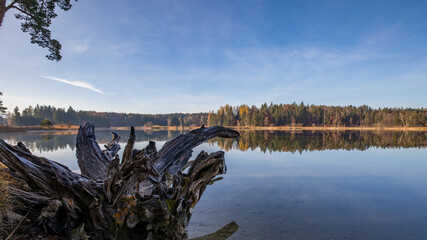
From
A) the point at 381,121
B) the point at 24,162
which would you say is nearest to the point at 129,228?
the point at 24,162

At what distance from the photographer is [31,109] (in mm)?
129750

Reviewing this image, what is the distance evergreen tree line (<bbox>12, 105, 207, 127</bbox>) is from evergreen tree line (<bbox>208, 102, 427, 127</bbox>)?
169ft

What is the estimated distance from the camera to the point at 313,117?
370 ft

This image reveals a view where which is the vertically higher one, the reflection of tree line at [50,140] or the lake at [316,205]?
the reflection of tree line at [50,140]

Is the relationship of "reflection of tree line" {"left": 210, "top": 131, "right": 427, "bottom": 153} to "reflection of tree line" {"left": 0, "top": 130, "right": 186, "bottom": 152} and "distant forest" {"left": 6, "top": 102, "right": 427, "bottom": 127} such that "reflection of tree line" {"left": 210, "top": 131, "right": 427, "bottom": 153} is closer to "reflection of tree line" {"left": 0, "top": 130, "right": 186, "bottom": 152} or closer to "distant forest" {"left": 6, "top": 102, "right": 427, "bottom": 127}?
"reflection of tree line" {"left": 0, "top": 130, "right": 186, "bottom": 152}

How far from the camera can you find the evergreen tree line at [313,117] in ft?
336

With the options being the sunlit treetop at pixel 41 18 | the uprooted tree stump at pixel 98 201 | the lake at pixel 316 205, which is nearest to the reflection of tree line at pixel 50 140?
the sunlit treetop at pixel 41 18

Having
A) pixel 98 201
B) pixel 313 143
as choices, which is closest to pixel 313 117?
pixel 313 143

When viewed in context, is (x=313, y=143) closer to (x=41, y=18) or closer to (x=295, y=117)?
(x=41, y=18)

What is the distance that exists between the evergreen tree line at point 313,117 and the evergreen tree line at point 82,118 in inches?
2029

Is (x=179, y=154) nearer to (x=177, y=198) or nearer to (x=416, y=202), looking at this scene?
(x=177, y=198)

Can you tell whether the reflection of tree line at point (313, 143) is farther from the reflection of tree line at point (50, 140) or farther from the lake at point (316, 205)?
the reflection of tree line at point (50, 140)

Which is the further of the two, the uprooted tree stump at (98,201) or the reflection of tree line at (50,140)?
the reflection of tree line at (50,140)

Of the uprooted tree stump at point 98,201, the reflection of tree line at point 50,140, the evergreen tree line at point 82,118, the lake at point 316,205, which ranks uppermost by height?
the evergreen tree line at point 82,118
